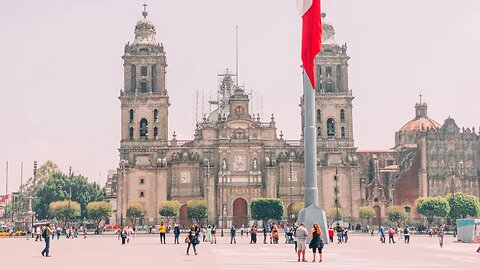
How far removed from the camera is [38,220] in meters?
111

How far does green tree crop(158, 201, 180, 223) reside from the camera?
9181 cm

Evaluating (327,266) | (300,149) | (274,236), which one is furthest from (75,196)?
(327,266)

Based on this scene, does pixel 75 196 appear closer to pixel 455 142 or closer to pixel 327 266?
pixel 455 142

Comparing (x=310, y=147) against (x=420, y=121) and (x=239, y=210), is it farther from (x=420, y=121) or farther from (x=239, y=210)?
(x=420, y=121)

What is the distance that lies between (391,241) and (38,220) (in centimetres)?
7130

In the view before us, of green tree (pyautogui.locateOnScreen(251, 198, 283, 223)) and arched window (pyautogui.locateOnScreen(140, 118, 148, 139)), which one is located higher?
arched window (pyautogui.locateOnScreen(140, 118, 148, 139))

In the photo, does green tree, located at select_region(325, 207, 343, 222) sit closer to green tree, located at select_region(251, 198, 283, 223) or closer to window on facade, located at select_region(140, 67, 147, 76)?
green tree, located at select_region(251, 198, 283, 223)

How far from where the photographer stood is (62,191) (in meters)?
110

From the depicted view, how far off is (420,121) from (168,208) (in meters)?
45.2

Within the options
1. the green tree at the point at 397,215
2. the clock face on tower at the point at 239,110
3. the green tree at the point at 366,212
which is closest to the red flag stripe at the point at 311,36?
the green tree at the point at 397,215

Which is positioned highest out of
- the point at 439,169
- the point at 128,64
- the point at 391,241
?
the point at 128,64

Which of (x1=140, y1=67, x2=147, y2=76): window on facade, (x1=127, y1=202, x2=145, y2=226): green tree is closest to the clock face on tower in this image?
(x1=140, y1=67, x2=147, y2=76): window on facade

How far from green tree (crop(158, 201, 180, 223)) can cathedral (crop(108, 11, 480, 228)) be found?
491cm

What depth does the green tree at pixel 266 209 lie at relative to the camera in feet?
292
